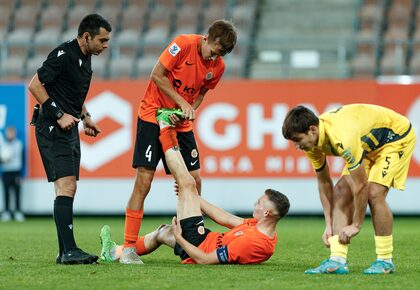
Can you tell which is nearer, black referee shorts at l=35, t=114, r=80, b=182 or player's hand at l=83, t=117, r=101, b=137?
black referee shorts at l=35, t=114, r=80, b=182

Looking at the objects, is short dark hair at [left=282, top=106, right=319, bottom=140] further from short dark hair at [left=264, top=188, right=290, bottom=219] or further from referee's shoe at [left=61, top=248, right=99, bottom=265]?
referee's shoe at [left=61, top=248, right=99, bottom=265]

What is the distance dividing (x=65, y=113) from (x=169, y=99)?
0.98 m

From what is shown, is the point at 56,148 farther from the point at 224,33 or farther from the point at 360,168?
the point at 360,168

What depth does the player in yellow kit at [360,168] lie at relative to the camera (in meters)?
7.71

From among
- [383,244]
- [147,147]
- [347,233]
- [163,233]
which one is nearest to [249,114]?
[147,147]

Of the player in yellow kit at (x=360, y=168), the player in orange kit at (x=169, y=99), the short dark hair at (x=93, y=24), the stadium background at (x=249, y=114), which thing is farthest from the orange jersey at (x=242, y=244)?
the stadium background at (x=249, y=114)

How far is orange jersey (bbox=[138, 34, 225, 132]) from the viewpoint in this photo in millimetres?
9141

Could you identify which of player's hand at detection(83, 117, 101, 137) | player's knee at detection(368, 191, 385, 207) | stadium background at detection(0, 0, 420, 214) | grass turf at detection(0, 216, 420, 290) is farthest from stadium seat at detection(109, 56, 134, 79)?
player's knee at detection(368, 191, 385, 207)

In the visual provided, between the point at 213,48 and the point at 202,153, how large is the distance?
310 inches

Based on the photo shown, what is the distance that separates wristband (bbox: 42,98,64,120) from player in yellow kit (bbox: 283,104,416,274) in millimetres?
2213

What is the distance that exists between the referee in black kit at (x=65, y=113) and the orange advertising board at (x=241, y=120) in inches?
300

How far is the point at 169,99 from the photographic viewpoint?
9281 mm

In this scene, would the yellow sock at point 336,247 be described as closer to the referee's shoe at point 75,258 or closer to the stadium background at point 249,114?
the referee's shoe at point 75,258

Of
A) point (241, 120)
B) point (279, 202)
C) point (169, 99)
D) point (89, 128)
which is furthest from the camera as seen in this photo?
point (241, 120)
